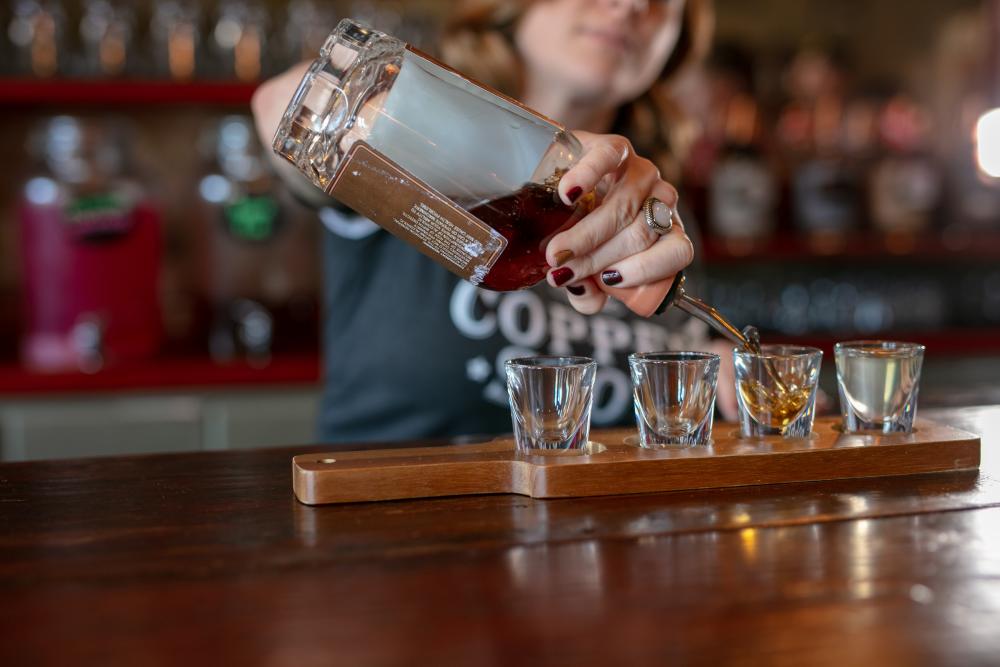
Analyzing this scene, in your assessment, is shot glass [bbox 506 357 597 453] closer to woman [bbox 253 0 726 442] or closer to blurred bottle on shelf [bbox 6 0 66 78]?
woman [bbox 253 0 726 442]

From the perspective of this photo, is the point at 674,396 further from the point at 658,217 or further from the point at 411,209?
the point at 411,209

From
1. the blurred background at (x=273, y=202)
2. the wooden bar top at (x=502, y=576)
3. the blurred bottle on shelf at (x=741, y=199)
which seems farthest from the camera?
the blurred bottle on shelf at (x=741, y=199)

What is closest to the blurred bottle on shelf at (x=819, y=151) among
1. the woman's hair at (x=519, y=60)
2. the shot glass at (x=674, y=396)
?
the woman's hair at (x=519, y=60)

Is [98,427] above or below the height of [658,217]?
below

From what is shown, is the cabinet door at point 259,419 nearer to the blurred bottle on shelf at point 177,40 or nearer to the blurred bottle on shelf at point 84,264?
the blurred bottle on shelf at point 84,264

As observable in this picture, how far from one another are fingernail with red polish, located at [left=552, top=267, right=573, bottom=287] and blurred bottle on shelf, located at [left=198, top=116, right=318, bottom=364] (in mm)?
1566

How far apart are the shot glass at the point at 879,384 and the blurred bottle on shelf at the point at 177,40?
1786 mm

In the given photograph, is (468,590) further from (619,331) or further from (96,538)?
(619,331)

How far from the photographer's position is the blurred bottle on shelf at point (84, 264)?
2270 mm

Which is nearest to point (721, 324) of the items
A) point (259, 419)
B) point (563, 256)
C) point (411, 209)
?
point (563, 256)

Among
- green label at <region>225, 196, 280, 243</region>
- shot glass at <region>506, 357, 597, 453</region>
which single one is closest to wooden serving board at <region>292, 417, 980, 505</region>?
shot glass at <region>506, 357, 597, 453</region>

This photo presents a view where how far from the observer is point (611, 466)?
0.88 m

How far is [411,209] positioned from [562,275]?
0.42 ft

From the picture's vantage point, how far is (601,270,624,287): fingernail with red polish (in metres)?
0.89
